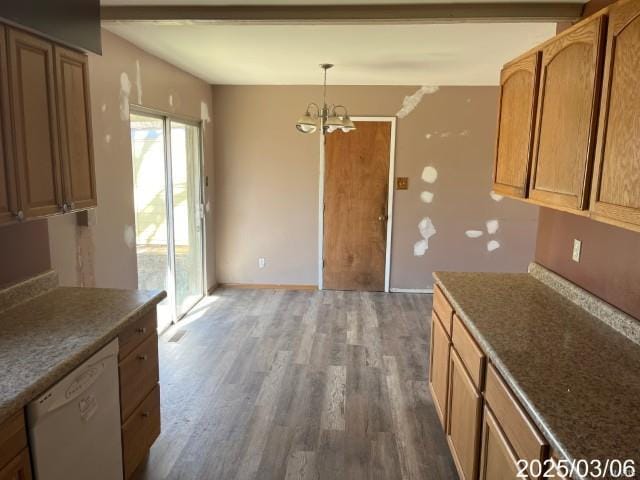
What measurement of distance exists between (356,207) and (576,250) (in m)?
3.27

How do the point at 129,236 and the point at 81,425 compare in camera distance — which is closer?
the point at 81,425

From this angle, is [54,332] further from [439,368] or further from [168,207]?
[168,207]

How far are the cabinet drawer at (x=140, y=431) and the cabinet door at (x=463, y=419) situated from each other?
1.50 metres

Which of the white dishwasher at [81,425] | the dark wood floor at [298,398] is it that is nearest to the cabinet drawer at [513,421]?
the dark wood floor at [298,398]

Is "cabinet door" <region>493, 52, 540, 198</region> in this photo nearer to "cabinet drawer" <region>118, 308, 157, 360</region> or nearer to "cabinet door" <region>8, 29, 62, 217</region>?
"cabinet drawer" <region>118, 308, 157, 360</region>

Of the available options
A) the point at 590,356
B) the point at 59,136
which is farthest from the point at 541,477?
the point at 59,136

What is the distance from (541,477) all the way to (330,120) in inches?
128

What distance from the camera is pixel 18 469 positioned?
1397 mm

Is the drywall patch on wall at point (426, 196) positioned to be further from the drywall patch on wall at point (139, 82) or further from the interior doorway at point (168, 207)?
the drywall patch on wall at point (139, 82)

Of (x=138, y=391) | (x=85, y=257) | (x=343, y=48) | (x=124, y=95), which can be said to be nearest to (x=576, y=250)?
(x=343, y=48)

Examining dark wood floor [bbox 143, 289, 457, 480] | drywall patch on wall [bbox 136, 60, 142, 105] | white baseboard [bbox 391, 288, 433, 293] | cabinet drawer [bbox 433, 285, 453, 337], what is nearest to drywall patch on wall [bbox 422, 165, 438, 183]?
white baseboard [bbox 391, 288, 433, 293]

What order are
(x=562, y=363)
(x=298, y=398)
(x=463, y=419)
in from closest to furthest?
(x=562, y=363)
(x=463, y=419)
(x=298, y=398)

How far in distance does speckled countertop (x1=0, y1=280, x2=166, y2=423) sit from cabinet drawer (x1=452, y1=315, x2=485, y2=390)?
1505mm

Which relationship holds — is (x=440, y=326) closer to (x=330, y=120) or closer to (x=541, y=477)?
(x=541, y=477)
